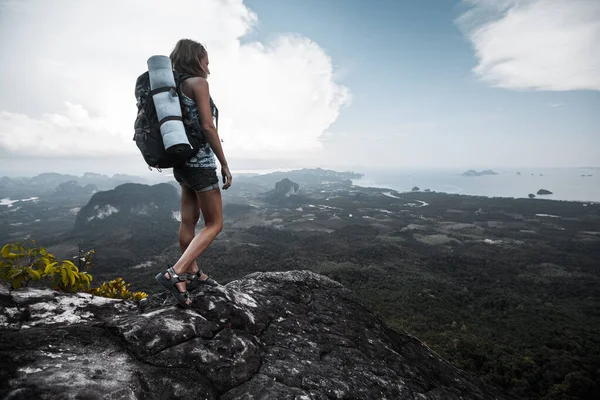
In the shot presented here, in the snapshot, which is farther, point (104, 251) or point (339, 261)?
point (104, 251)

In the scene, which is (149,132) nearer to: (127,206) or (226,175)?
(226,175)

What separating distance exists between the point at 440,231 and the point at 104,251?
417 ft

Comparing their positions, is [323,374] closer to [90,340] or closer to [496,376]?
[90,340]

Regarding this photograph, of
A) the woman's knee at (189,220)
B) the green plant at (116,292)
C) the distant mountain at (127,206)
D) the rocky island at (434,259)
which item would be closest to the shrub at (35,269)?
the green plant at (116,292)

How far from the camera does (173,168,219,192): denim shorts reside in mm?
3438

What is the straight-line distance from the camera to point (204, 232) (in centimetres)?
368

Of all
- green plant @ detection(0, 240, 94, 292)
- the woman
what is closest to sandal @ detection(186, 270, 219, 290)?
the woman

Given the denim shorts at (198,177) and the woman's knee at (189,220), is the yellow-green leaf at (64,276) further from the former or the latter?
the denim shorts at (198,177)

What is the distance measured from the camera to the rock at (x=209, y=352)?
225cm

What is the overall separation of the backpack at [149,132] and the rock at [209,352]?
184 cm

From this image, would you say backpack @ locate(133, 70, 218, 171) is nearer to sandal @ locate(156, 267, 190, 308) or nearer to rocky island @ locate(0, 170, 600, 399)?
sandal @ locate(156, 267, 190, 308)

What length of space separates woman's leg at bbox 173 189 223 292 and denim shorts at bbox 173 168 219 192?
9 centimetres

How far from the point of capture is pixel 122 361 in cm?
255

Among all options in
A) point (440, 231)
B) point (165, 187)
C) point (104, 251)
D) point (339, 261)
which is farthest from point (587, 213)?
point (165, 187)
